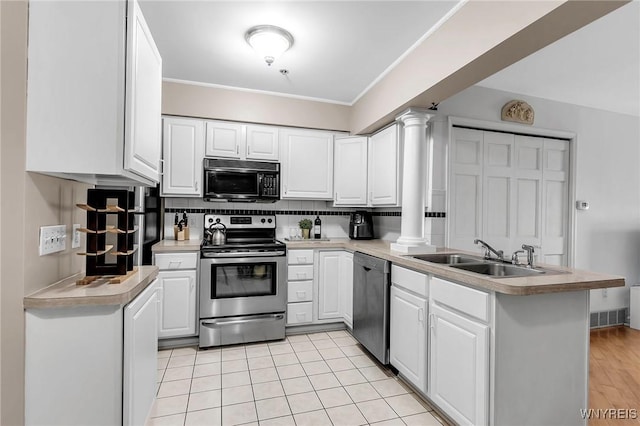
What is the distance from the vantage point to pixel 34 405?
1.21 metres

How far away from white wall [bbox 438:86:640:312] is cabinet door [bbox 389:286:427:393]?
245 centimetres

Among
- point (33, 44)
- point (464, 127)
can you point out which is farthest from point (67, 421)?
point (464, 127)

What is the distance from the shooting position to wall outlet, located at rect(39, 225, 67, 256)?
1335mm

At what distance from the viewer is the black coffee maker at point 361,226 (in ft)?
11.9

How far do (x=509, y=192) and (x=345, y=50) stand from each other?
226 centimetres

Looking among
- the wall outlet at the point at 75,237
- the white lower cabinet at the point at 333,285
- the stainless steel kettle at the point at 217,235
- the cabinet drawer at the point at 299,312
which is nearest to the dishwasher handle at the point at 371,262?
the white lower cabinet at the point at 333,285

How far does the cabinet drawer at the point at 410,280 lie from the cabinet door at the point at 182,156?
2.04 m

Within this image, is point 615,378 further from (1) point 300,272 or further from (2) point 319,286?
(1) point 300,272

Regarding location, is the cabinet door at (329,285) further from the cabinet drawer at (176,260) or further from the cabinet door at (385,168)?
the cabinet drawer at (176,260)

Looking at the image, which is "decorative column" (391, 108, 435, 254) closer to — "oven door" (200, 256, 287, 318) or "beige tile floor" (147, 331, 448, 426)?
"beige tile floor" (147, 331, 448, 426)

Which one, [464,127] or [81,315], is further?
[464,127]

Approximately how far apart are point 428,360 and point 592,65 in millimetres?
2813

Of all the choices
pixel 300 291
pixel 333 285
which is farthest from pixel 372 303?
pixel 300 291

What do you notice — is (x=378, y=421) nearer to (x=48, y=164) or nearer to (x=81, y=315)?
(x=81, y=315)
